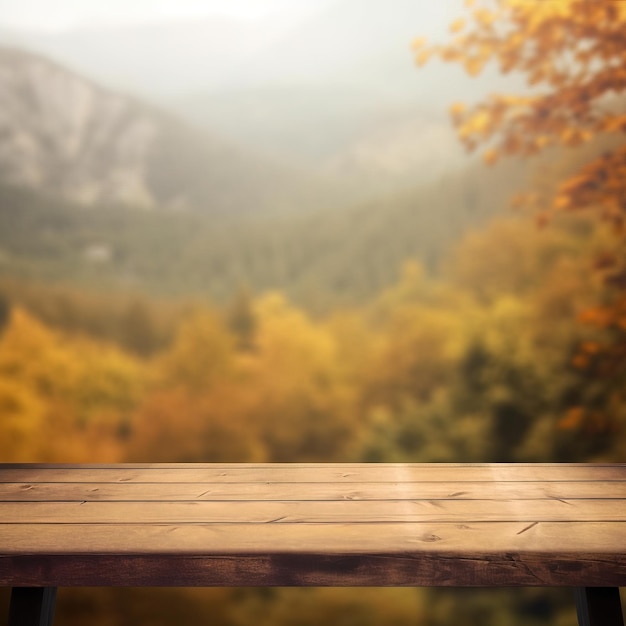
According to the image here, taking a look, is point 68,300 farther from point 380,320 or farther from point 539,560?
point 539,560

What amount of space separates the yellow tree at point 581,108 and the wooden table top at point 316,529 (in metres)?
0.99

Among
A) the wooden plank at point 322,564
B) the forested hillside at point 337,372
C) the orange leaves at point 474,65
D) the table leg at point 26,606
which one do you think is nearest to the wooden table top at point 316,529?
the wooden plank at point 322,564

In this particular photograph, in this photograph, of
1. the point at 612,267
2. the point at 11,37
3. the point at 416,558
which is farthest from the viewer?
the point at 11,37

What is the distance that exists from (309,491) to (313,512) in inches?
4.9

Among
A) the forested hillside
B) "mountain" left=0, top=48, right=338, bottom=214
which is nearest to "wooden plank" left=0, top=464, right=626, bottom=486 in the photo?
the forested hillside

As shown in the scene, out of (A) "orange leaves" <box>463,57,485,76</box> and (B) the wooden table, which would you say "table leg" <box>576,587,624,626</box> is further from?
(A) "orange leaves" <box>463,57,485,76</box>

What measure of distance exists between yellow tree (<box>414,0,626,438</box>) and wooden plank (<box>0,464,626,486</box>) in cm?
93

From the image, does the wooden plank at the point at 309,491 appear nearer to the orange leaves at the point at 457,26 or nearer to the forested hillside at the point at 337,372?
the forested hillside at the point at 337,372

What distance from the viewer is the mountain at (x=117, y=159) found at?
2240 mm

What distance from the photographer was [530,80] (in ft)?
6.98

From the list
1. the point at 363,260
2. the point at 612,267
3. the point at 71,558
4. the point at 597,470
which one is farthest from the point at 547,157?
the point at 71,558

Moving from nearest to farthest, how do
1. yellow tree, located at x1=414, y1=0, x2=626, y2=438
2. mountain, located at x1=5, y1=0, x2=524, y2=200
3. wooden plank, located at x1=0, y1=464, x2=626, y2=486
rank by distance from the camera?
wooden plank, located at x1=0, y1=464, x2=626, y2=486 → yellow tree, located at x1=414, y1=0, x2=626, y2=438 → mountain, located at x1=5, y1=0, x2=524, y2=200

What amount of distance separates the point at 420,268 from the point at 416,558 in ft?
4.57

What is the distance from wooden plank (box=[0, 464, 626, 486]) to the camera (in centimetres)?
122
